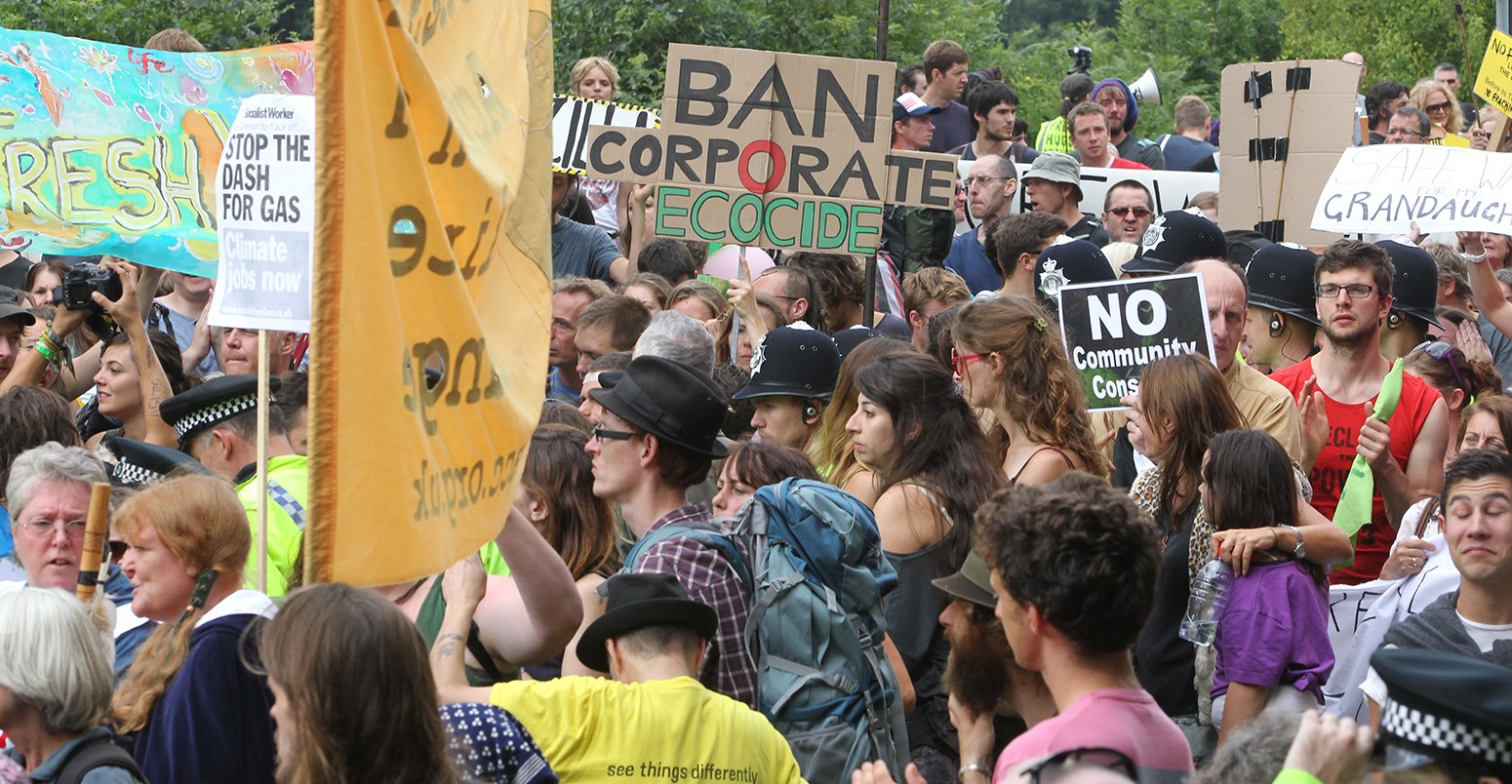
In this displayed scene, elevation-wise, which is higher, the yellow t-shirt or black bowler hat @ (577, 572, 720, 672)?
black bowler hat @ (577, 572, 720, 672)

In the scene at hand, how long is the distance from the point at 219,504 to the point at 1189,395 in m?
3.01

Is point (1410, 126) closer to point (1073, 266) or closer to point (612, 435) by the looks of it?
point (1073, 266)

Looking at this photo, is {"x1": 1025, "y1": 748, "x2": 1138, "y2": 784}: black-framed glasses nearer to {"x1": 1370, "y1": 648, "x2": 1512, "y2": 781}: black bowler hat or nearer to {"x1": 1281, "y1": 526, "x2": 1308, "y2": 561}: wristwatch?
{"x1": 1370, "y1": 648, "x2": 1512, "y2": 781}: black bowler hat

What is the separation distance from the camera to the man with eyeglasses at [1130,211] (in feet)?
33.9

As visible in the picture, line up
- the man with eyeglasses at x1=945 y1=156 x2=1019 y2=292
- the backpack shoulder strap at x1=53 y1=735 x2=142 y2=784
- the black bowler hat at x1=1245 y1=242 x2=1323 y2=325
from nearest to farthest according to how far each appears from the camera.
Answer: the backpack shoulder strap at x1=53 y1=735 x2=142 y2=784 < the black bowler hat at x1=1245 y1=242 x2=1323 y2=325 < the man with eyeglasses at x1=945 y1=156 x2=1019 y2=292

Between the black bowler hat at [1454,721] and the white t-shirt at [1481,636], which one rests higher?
the black bowler hat at [1454,721]

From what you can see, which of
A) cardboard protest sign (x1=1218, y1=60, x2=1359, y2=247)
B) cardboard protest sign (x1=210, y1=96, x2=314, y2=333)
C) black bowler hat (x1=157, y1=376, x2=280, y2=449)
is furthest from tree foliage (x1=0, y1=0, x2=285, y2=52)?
cardboard protest sign (x1=210, y1=96, x2=314, y2=333)

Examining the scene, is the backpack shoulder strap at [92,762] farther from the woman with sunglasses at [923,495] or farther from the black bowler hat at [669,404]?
the woman with sunglasses at [923,495]

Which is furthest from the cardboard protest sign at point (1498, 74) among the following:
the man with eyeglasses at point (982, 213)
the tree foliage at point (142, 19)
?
the tree foliage at point (142, 19)

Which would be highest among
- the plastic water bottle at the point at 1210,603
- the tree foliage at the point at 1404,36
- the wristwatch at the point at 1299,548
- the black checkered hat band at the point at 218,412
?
the tree foliage at the point at 1404,36

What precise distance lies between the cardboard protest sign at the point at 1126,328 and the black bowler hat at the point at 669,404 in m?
2.10

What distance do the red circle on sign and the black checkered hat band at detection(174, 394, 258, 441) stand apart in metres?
3.18

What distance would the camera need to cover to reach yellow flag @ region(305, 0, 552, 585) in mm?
3086

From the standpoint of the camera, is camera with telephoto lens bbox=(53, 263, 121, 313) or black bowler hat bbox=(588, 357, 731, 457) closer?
black bowler hat bbox=(588, 357, 731, 457)
